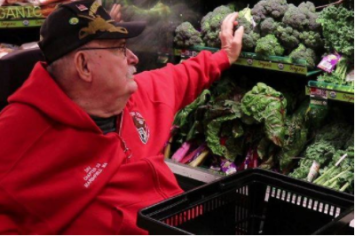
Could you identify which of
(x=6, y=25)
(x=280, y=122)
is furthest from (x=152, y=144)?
(x=6, y=25)

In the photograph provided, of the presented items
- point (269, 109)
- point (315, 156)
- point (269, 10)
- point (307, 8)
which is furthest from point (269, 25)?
point (315, 156)

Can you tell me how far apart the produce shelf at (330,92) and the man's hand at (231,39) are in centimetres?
47

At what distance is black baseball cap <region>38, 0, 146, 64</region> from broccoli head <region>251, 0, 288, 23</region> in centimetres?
120

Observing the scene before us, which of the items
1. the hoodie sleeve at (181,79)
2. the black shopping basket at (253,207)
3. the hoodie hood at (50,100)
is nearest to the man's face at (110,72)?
the hoodie hood at (50,100)

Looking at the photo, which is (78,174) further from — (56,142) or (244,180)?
(244,180)

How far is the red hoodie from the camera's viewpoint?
2014 mm

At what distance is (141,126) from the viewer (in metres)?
2.39

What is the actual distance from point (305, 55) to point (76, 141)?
1.38 meters

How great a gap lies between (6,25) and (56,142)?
7.10ft

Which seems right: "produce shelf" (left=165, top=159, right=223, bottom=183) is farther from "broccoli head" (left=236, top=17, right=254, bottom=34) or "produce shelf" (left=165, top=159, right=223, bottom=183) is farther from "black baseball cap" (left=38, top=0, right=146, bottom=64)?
"black baseball cap" (left=38, top=0, right=146, bottom=64)

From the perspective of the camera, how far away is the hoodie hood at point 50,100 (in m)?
2.04

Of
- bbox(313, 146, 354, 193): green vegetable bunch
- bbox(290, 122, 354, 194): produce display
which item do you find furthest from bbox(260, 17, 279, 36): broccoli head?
bbox(313, 146, 354, 193): green vegetable bunch

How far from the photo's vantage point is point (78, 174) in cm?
211

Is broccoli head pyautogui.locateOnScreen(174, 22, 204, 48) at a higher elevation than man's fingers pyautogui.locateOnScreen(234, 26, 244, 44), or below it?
below
